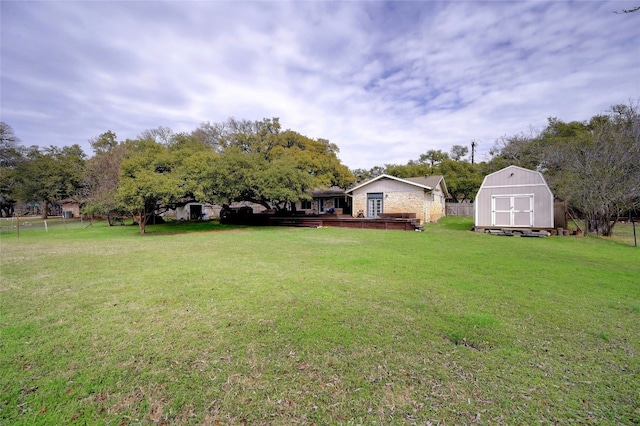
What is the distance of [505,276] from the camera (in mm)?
5867

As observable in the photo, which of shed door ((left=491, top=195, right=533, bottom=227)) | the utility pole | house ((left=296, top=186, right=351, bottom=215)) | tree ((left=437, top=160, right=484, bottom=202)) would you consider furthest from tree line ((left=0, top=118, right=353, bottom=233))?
the utility pole

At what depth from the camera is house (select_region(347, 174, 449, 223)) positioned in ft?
67.6

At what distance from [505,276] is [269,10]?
455 inches

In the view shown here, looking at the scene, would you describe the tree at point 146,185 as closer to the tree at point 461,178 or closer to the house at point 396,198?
the house at point 396,198

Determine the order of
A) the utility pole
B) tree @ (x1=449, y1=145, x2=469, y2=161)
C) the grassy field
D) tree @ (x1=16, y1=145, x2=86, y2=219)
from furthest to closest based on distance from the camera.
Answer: the utility pole
tree @ (x1=449, y1=145, x2=469, y2=161)
tree @ (x1=16, y1=145, x2=86, y2=219)
the grassy field

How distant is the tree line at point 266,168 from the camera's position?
1331cm

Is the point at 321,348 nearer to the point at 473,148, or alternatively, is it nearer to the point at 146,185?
the point at 146,185

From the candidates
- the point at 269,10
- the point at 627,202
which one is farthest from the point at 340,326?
the point at 627,202

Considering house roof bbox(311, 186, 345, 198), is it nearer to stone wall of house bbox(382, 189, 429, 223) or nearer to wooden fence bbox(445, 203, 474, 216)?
stone wall of house bbox(382, 189, 429, 223)

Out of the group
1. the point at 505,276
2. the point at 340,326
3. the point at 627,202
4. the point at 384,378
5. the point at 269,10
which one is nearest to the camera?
the point at 384,378

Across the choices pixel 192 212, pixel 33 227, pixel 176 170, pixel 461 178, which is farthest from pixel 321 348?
pixel 461 178

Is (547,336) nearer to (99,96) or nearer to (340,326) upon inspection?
(340,326)

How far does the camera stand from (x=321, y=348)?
3035 mm

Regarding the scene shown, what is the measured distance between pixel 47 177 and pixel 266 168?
29197mm
